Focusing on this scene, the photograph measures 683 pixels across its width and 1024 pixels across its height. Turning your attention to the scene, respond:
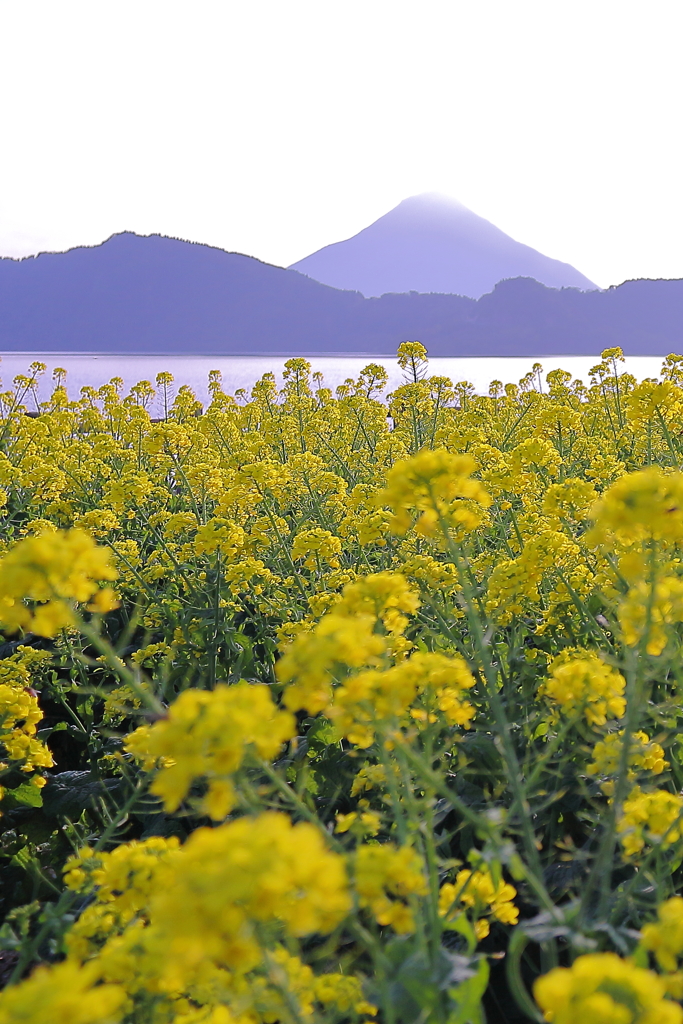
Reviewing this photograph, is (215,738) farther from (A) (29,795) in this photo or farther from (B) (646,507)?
(A) (29,795)

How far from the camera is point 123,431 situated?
774 centimetres

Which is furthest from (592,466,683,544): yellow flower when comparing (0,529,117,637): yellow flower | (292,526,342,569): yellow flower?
(292,526,342,569): yellow flower

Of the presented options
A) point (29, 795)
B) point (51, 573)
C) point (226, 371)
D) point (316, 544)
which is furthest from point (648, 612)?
point (226, 371)

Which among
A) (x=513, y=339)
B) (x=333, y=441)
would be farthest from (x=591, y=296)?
(x=333, y=441)

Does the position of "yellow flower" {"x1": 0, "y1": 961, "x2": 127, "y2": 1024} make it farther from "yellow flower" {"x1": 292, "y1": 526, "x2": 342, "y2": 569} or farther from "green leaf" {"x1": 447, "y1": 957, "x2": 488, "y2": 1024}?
"yellow flower" {"x1": 292, "y1": 526, "x2": 342, "y2": 569}

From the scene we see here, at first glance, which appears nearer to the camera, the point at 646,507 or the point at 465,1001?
the point at 465,1001

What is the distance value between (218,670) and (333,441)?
14.5 feet

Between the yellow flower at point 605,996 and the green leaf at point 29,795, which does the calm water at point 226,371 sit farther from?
the yellow flower at point 605,996

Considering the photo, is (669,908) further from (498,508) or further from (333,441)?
(333,441)

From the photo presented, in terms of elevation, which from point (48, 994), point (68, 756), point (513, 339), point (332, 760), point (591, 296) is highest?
point (591, 296)

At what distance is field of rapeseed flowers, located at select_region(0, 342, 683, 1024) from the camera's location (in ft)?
3.43

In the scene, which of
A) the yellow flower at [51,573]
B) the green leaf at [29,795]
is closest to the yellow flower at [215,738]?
the yellow flower at [51,573]

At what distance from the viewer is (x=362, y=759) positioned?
263 cm

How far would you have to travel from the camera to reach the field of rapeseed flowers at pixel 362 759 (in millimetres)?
1044
